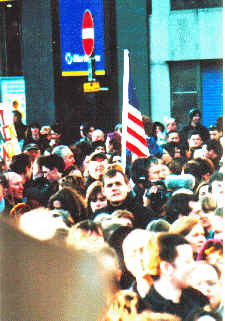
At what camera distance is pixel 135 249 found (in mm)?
3518

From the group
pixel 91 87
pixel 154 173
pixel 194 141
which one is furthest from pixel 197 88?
pixel 91 87

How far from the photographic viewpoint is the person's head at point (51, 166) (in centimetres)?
512

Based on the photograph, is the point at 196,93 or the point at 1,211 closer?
the point at 1,211

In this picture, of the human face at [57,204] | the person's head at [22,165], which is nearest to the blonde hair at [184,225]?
the human face at [57,204]

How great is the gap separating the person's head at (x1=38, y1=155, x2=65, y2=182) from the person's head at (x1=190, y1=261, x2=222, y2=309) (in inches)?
77.6

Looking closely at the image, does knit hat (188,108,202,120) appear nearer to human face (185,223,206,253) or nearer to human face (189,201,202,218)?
human face (189,201,202,218)

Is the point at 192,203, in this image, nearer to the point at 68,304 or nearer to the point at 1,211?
the point at 68,304

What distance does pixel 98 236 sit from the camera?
12.1 ft

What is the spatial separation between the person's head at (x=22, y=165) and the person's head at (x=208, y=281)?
6.75ft

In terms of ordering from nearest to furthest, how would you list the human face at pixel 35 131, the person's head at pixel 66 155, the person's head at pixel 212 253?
the person's head at pixel 212 253, the person's head at pixel 66 155, the human face at pixel 35 131

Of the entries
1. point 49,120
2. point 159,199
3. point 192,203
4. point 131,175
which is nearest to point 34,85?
point 49,120

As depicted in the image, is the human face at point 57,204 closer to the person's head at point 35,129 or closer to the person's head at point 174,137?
the person's head at point 174,137

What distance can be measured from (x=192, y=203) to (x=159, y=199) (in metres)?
0.56

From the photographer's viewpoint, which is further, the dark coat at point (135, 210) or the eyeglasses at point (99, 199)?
the eyeglasses at point (99, 199)
